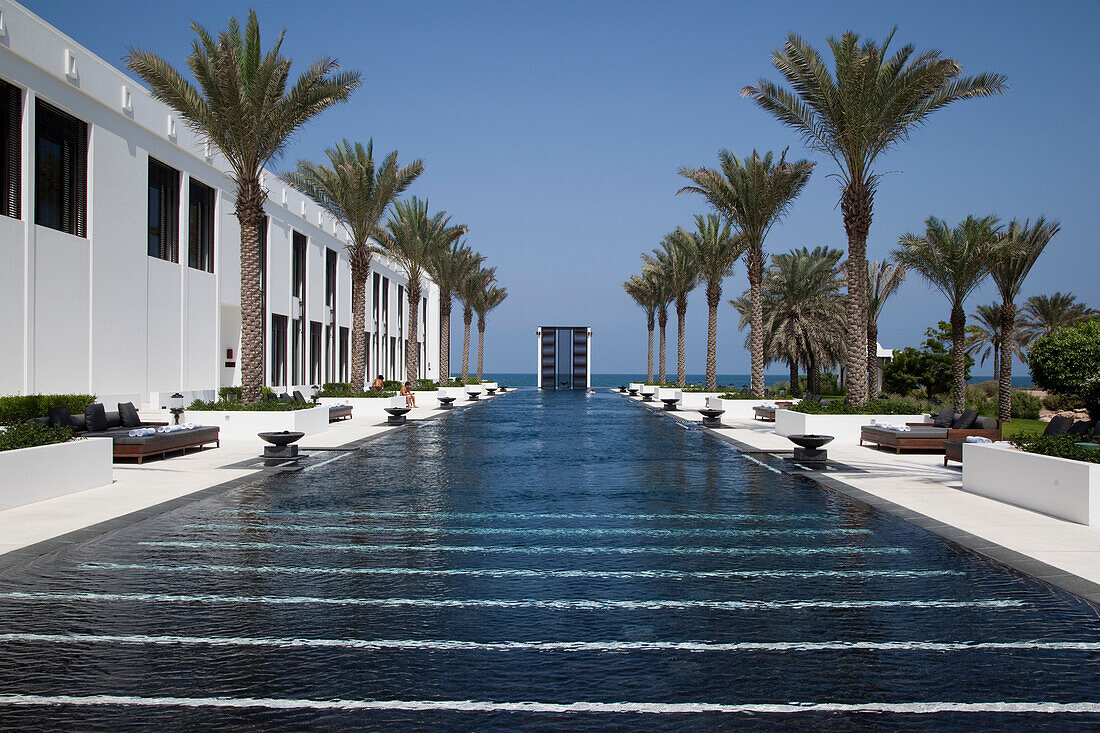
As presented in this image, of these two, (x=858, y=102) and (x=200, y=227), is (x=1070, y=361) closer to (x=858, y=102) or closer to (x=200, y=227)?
(x=858, y=102)

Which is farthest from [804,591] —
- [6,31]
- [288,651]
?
[6,31]

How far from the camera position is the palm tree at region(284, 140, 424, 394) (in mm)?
32594

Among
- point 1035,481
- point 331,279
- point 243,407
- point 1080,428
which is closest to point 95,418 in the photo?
point 243,407

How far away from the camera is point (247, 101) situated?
21641 millimetres

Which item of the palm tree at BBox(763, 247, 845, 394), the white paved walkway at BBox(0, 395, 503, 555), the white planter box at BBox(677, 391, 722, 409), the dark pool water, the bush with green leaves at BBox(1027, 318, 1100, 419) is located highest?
the palm tree at BBox(763, 247, 845, 394)

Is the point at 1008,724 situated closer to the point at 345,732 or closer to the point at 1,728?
the point at 345,732

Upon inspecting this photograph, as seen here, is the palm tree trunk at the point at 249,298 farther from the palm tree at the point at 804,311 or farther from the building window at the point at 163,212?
the palm tree at the point at 804,311

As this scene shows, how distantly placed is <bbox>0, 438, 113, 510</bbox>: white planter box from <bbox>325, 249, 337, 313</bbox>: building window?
34.6m

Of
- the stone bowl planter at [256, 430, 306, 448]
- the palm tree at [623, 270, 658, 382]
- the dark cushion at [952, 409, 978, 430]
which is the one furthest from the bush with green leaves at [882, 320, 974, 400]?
the stone bowl planter at [256, 430, 306, 448]

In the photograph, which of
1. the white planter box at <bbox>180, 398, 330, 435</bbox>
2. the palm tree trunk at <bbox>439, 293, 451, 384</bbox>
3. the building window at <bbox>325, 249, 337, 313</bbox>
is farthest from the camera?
the palm tree trunk at <bbox>439, 293, 451, 384</bbox>

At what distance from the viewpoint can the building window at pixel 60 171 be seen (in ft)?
71.3

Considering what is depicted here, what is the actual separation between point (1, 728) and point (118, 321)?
76.1 ft

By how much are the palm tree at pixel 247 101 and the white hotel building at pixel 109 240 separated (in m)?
2.81

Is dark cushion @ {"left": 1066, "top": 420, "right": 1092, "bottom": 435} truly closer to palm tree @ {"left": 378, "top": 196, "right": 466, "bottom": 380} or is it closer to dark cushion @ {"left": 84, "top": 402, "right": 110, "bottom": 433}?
dark cushion @ {"left": 84, "top": 402, "right": 110, "bottom": 433}
